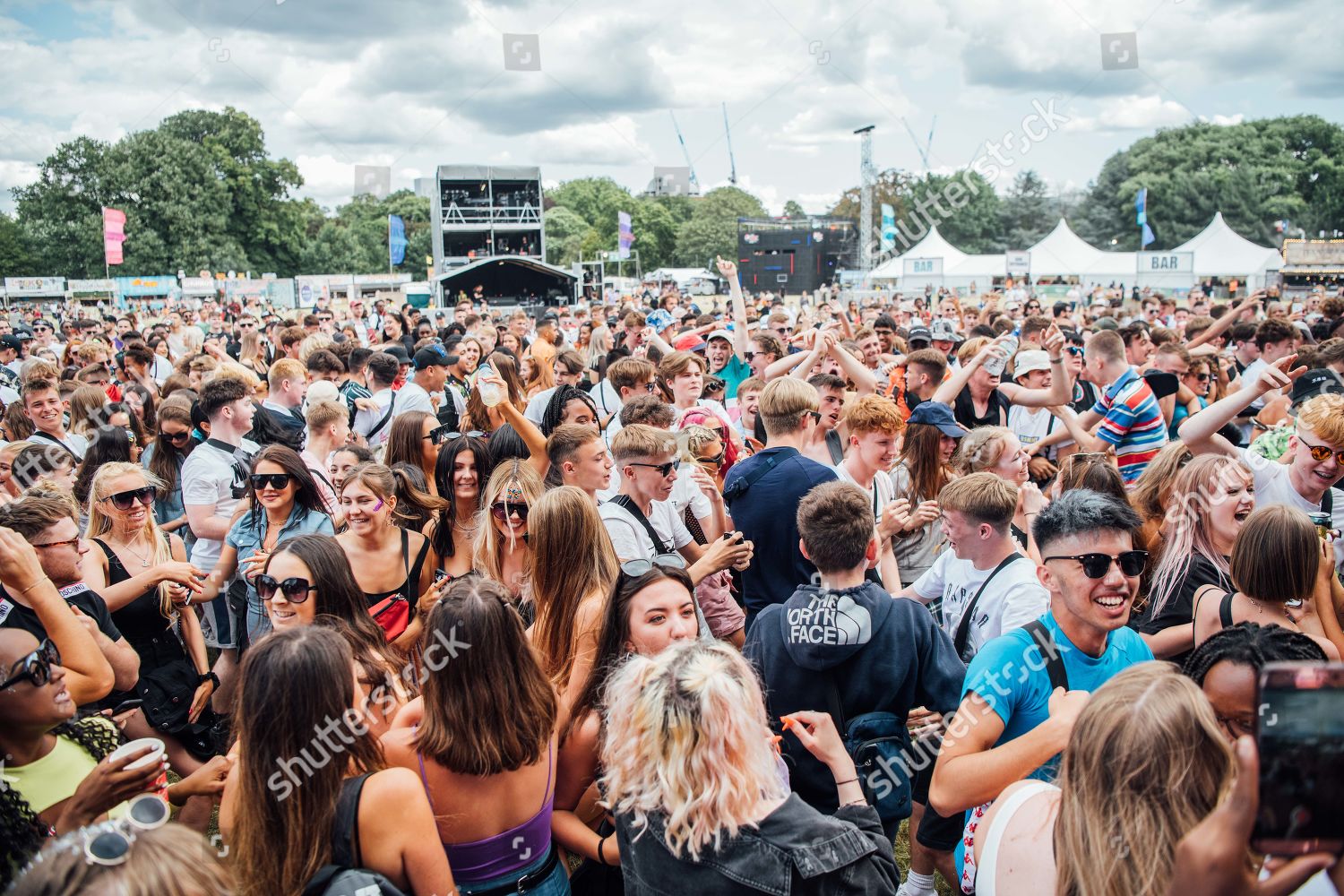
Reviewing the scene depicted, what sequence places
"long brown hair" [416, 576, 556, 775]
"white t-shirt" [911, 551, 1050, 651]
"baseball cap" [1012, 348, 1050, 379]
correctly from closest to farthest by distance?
1. "long brown hair" [416, 576, 556, 775]
2. "white t-shirt" [911, 551, 1050, 651]
3. "baseball cap" [1012, 348, 1050, 379]

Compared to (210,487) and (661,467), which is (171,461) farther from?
(661,467)

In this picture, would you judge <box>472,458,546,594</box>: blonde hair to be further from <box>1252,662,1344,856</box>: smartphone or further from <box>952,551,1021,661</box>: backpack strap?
<box>1252,662,1344,856</box>: smartphone

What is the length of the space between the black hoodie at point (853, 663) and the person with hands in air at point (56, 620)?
2.11 meters

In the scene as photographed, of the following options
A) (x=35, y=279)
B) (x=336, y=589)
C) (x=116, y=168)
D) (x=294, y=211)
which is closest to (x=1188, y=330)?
(x=336, y=589)

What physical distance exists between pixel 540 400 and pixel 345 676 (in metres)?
4.00

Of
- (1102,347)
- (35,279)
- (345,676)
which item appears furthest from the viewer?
(35,279)

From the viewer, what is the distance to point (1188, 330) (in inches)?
382

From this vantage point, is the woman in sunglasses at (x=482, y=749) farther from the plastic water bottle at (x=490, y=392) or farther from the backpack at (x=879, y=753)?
the plastic water bottle at (x=490, y=392)

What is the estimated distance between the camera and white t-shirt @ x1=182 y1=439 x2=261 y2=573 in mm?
4480

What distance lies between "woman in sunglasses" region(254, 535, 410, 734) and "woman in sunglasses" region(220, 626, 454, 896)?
2.63ft

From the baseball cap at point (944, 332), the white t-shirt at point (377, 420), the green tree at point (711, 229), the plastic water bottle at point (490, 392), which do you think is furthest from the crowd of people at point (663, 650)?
the green tree at point (711, 229)

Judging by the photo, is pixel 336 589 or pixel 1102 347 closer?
pixel 336 589

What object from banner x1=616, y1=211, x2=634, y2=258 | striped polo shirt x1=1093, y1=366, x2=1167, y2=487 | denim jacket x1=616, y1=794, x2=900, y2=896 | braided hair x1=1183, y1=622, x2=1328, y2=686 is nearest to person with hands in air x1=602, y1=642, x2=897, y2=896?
denim jacket x1=616, y1=794, x2=900, y2=896

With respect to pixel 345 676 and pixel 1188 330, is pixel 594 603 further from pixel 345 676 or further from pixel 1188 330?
pixel 1188 330
